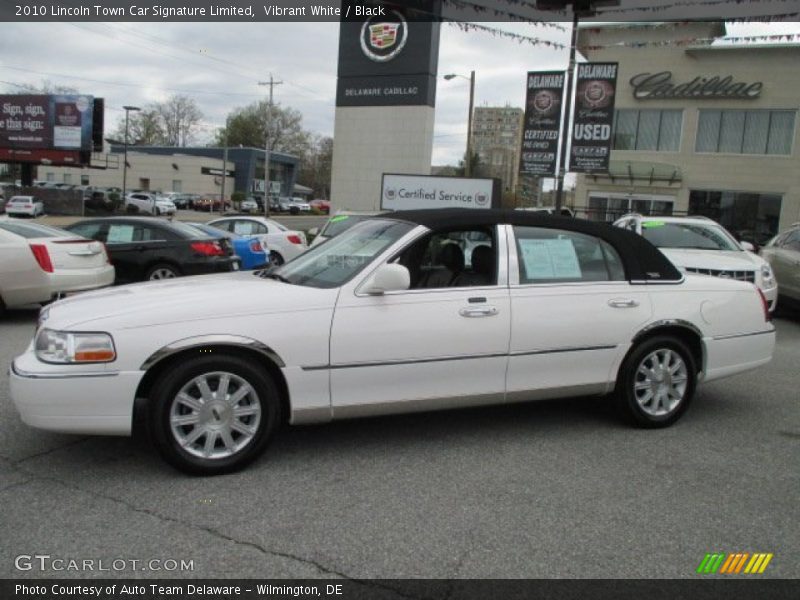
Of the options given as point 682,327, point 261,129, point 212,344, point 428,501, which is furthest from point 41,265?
point 261,129

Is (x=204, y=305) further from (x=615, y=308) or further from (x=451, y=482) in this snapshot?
(x=615, y=308)

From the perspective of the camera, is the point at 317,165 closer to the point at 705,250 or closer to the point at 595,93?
the point at 595,93

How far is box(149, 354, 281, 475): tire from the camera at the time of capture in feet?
12.5

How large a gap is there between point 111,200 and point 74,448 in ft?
185

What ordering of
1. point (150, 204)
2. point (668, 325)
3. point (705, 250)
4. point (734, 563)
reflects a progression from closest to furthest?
point (734, 563) < point (668, 325) < point (705, 250) < point (150, 204)

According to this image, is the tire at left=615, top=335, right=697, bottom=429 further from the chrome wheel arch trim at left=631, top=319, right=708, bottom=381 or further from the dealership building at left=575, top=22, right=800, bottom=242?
the dealership building at left=575, top=22, right=800, bottom=242

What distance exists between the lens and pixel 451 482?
3984 mm

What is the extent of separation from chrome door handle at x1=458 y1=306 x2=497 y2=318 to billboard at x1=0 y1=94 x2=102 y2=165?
57.0m

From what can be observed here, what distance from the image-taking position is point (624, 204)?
104ft

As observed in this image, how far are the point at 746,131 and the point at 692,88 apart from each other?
2975mm

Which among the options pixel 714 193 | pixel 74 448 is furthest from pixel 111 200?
pixel 74 448

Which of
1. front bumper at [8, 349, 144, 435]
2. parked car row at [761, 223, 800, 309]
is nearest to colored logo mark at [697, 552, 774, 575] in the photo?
front bumper at [8, 349, 144, 435]

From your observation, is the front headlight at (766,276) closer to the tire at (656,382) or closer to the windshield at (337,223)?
the tire at (656,382)

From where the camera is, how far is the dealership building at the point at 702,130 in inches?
1153
